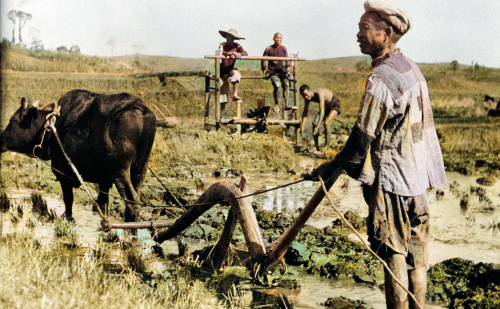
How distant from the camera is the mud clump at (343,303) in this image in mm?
4617

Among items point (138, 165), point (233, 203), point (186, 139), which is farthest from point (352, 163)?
point (186, 139)

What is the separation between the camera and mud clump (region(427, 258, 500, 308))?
4.78 metres

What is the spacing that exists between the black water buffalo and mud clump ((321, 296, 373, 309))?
2.63 m

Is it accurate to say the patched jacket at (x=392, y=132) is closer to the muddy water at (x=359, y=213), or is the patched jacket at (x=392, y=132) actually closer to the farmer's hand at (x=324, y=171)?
the farmer's hand at (x=324, y=171)

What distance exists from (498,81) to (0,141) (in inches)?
780

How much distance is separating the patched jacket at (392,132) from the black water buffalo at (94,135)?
3.43m

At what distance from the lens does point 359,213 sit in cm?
776

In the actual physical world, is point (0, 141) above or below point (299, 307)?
above

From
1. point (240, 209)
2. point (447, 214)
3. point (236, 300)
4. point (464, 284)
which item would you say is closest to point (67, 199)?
point (240, 209)

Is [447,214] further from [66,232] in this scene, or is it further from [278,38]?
[278,38]

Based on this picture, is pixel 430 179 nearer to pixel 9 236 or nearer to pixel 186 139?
pixel 9 236

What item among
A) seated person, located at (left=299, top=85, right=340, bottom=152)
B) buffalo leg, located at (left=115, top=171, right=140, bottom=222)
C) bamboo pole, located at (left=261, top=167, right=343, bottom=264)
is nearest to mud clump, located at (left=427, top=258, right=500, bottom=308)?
bamboo pole, located at (left=261, top=167, right=343, bottom=264)

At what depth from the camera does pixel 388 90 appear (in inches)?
→ 132

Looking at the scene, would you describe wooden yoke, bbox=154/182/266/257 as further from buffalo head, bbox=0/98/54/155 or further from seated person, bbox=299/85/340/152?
seated person, bbox=299/85/340/152
